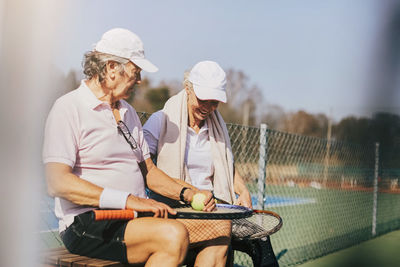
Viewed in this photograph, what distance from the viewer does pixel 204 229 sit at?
201cm

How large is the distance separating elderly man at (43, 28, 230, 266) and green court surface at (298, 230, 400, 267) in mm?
547

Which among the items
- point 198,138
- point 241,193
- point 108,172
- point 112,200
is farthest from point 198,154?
point 112,200

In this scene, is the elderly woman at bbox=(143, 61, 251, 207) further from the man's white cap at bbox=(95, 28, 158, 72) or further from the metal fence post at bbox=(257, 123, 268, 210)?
the metal fence post at bbox=(257, 123, 268, 210)

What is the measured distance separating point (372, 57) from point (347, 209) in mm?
5884

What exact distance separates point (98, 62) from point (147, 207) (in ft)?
1.79

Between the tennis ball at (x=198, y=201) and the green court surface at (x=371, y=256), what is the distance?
0.52m

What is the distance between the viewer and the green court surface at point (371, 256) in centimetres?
131

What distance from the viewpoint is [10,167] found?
2.32ft

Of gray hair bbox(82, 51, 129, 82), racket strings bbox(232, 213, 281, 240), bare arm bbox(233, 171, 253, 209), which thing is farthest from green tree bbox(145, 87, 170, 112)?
gray hair bbox(82, 51, 129, 82)

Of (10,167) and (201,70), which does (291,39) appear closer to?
(201,70)

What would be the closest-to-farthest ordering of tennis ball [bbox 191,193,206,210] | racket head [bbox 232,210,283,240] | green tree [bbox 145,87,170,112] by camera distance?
1. tennis ball [bbox 191,193,206,210]
2. racket head [bbox 232,210,283,240]
3. green tree [bbox 145,87,170,112]

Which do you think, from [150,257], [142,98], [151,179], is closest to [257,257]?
[151,179]

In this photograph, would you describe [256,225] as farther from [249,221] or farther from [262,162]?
[262,162]

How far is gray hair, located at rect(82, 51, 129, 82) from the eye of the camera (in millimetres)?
1792
